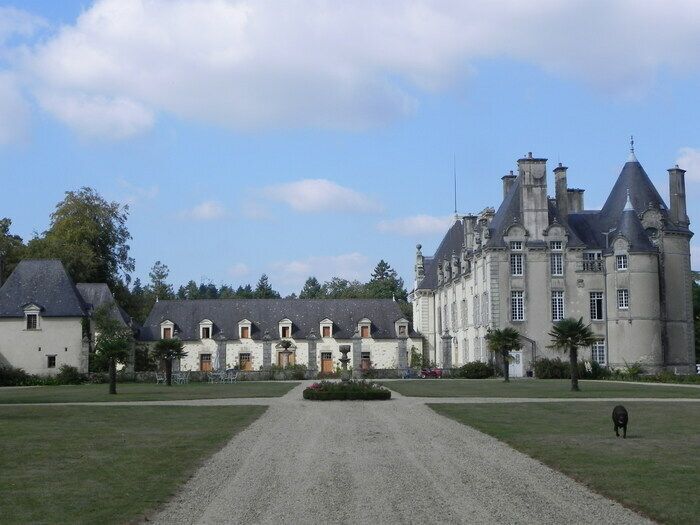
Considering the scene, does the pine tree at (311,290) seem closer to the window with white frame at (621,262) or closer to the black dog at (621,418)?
the window with white frame at (621,262)

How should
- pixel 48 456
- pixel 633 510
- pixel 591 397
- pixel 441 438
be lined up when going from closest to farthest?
pixel 633 510, pixel 48 456, pixel 441 438, pixel 591 397

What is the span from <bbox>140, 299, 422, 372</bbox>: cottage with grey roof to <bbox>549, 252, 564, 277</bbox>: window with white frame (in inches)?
602

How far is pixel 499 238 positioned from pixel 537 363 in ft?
28.4

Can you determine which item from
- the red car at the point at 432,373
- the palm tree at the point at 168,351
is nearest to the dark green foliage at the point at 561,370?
the red car at the point at 432,373

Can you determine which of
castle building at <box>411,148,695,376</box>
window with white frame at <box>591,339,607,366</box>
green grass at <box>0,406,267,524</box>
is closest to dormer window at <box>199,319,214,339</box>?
castle building at <box>411,148,695,376</box>

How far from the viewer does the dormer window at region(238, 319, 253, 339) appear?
237 feet

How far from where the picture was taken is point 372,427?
22.6 metres

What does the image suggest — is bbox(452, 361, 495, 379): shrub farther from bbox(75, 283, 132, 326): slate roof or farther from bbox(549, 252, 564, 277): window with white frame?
bbox(75, 283, 132, 326): slate roof

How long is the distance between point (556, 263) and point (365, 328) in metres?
17.7

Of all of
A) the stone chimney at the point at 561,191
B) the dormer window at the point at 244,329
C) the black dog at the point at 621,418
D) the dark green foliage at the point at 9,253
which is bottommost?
the black dog at the point at 621,418

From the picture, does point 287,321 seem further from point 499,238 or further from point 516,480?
point 516,480

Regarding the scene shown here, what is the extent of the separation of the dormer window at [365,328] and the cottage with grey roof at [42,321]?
69.9ft

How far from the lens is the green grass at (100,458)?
11859mm

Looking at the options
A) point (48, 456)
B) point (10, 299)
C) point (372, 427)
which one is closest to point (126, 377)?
point (10, 299)
